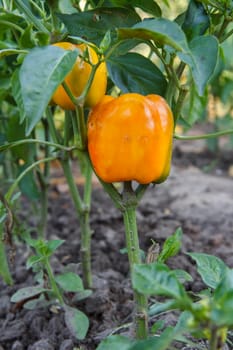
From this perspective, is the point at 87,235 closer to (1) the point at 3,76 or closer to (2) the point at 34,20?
(1) the point at 3,76

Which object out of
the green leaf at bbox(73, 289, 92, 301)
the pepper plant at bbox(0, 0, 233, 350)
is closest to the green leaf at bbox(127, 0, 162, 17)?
the pepper plant at bbox(0, 0, 233, 350)

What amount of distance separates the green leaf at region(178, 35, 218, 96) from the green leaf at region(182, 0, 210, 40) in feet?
0.27

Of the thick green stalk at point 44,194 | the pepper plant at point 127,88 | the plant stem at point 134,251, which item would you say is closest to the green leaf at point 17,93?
the pepper plant at point 127,88

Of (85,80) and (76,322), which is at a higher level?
(85,80)

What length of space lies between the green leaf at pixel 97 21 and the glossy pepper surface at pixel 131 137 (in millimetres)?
119

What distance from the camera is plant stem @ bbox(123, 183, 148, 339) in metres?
1.00

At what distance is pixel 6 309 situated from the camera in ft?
4.70

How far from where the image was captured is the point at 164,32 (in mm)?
800

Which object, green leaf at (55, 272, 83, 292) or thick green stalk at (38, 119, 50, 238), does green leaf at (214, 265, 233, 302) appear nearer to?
green leaf at (55, 272, 83, 292)

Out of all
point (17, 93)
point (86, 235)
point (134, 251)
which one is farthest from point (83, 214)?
point (17, 93)

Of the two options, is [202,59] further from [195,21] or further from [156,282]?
[156,282]

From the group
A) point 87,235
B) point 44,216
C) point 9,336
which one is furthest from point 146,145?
point 44,216

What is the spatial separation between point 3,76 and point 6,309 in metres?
0.57

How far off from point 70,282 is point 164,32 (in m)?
0.67
